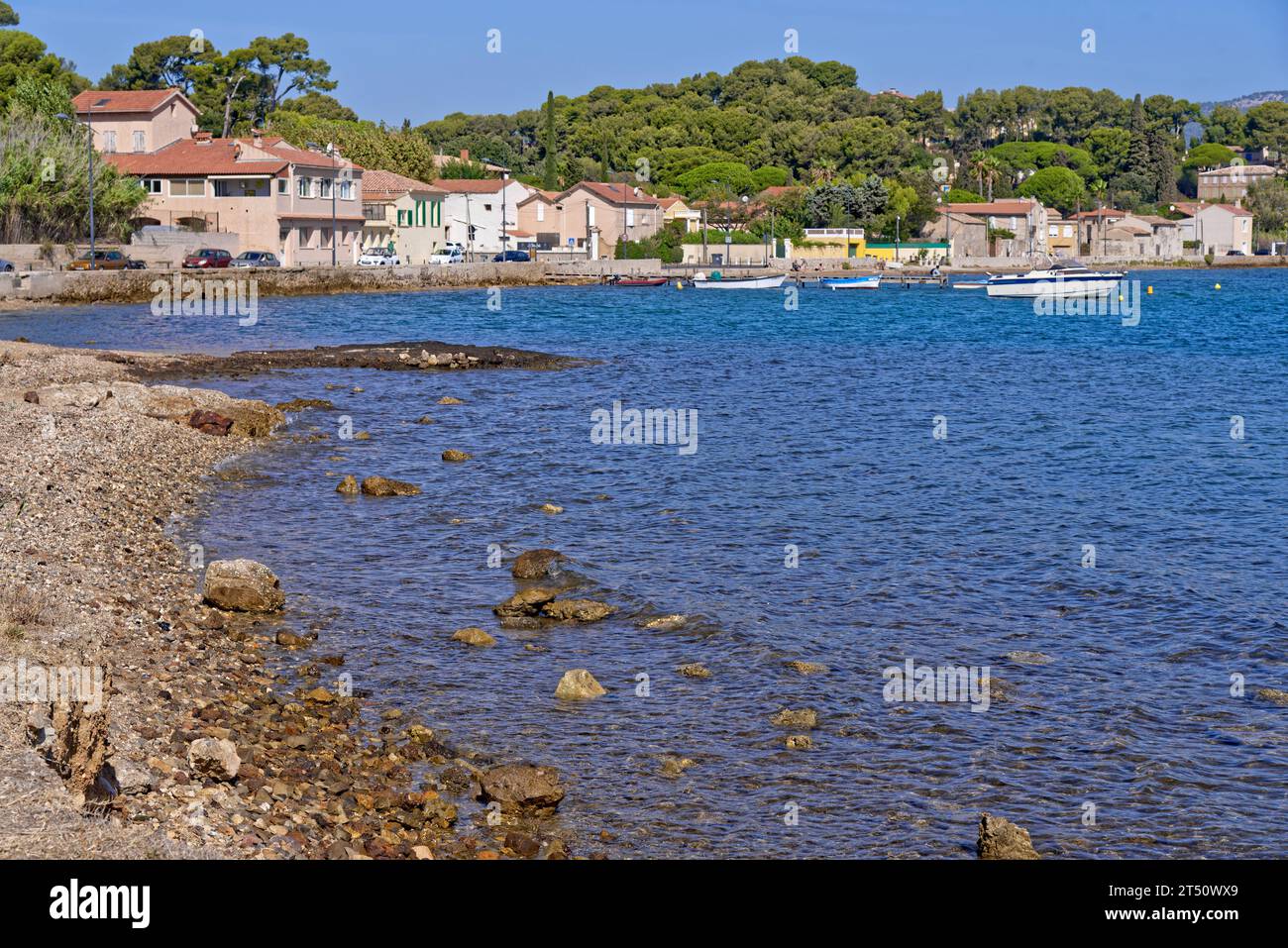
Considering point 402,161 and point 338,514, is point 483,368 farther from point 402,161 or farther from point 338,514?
point 402,161

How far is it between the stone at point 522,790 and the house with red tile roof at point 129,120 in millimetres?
96178

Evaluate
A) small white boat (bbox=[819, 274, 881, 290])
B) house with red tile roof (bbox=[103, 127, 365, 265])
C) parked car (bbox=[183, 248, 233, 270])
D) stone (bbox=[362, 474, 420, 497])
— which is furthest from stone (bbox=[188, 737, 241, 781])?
small white boat (bbox=[819, 274, 881, 290])

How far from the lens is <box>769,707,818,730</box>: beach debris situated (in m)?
12.1

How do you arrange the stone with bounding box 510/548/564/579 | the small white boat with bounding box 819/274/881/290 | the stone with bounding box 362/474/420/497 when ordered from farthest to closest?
the small white boat with bounding box 819/274/881/290 < the stone with bounding box 362/474/420/497 < the stone with bounding box 510/548/564/579

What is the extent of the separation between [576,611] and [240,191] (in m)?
78.8

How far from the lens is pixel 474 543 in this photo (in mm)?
19312

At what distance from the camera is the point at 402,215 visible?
109 meters

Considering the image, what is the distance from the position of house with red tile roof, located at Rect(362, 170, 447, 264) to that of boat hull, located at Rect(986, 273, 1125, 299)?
43.7 meters

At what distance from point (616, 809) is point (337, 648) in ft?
15.8

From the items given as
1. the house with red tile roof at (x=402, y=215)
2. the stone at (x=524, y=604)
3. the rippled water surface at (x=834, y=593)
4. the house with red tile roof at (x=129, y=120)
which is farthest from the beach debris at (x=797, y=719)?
the house with red tile roof at (x=129, y=120)

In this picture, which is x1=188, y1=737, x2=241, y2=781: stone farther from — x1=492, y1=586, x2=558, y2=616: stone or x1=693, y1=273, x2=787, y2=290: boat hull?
x1=693, y1=273, x2=787, y2=290: boat hull

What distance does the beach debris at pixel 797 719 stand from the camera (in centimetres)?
1213

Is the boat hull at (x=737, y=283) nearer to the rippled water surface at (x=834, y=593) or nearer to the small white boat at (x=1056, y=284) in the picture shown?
the small white boat at (x=1056, y=284)
